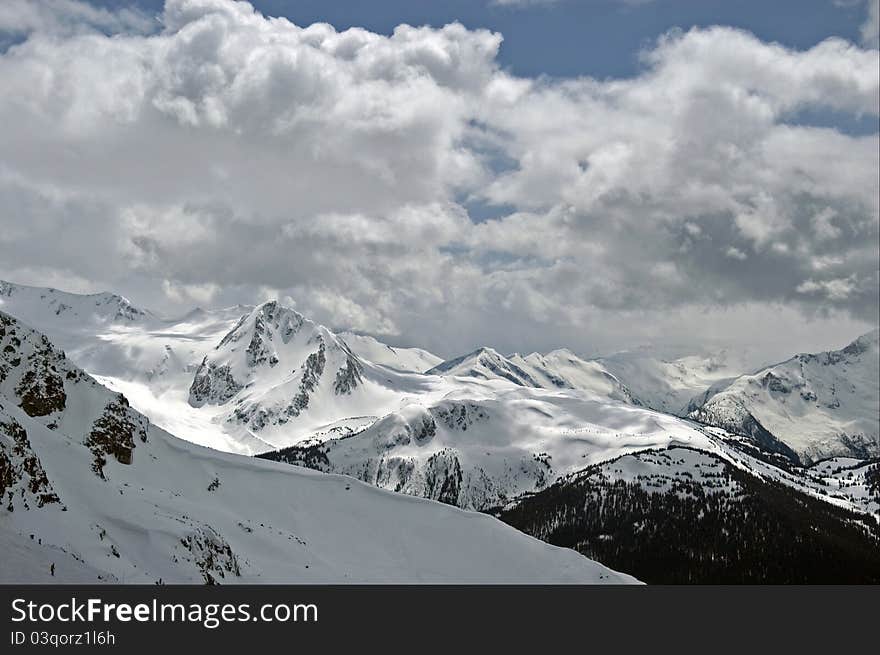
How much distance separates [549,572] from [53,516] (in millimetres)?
70800

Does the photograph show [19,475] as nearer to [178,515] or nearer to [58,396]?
[178,515]

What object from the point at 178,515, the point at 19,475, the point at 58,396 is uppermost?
the point at 58,396

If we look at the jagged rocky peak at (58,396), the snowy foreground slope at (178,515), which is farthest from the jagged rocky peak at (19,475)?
the jagged rocky peak at (58,396)

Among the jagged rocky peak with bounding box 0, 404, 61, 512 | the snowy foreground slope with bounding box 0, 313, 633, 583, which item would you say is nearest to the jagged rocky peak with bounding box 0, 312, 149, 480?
the snowy foreground slope with bounding box 0, 313, 633, 583

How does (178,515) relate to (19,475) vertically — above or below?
below

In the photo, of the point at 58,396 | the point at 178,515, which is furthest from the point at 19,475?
the point at 58,396

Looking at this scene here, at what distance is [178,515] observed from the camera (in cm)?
7094

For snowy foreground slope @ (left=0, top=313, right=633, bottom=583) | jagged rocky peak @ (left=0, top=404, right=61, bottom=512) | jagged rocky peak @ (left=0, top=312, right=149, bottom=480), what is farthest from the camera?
jagged rocky peak @ (left=0, top=312, right=149, bottom=480)

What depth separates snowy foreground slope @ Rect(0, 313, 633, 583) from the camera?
168 feet

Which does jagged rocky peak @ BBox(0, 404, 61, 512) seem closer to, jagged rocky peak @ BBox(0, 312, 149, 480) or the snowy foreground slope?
the snowy foreground slope

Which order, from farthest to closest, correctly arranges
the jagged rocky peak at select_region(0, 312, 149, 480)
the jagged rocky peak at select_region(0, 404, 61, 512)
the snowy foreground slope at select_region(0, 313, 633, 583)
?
1. the jagged rocky peak at select_region(0, 312, 149, 480)
2. the snowy foreground slope at select_region(0, 313, 633, 583)
3. the jagged rocky peak at select_region(0, 404, 61, 512)

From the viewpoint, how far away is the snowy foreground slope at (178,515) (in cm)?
5128
